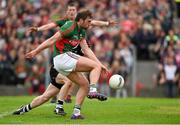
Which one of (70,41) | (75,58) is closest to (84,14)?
(70,41)

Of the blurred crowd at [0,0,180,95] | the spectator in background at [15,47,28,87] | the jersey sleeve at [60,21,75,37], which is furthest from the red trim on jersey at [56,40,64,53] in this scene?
the spectator in background at [15,47,28,87]

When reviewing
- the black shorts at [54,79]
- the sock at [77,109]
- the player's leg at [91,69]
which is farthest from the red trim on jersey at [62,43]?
the black shorts at [54,79]

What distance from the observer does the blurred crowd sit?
27.8m

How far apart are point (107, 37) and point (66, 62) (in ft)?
46.7

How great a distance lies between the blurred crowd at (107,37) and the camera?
91.0 ft

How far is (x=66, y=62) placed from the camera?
1430 centimetres

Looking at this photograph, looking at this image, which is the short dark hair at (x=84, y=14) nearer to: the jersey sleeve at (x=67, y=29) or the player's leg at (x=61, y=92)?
the jersey sleeve at (x=67, y=29)

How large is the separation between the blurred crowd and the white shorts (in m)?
12.5

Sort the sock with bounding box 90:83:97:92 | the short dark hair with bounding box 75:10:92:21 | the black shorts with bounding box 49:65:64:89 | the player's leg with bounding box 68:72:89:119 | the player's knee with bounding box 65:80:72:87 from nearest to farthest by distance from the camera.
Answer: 1. the sock with bounding box 90:83:97:92
2. the short dark hair with bounding box 75:10:92:21
3. the player's leg with bounding box 68:72:89:119
4. the black shorts with bounding box 49:65:64:89
5. the player's knee with bounding box 65:80:72:87

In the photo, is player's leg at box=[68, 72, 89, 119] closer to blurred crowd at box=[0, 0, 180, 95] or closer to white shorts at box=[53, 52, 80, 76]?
white shorts at box=[53, 52, 80, 76]

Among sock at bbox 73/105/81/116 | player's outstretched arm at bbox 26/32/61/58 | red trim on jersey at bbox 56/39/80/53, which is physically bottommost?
sock at bbox 73/105/81/116

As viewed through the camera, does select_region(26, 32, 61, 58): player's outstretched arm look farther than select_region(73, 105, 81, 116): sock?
No

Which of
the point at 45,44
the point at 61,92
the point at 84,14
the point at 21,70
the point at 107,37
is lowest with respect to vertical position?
the point at 61,92

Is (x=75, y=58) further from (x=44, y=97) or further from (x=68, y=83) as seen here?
(x=68, y=83)
